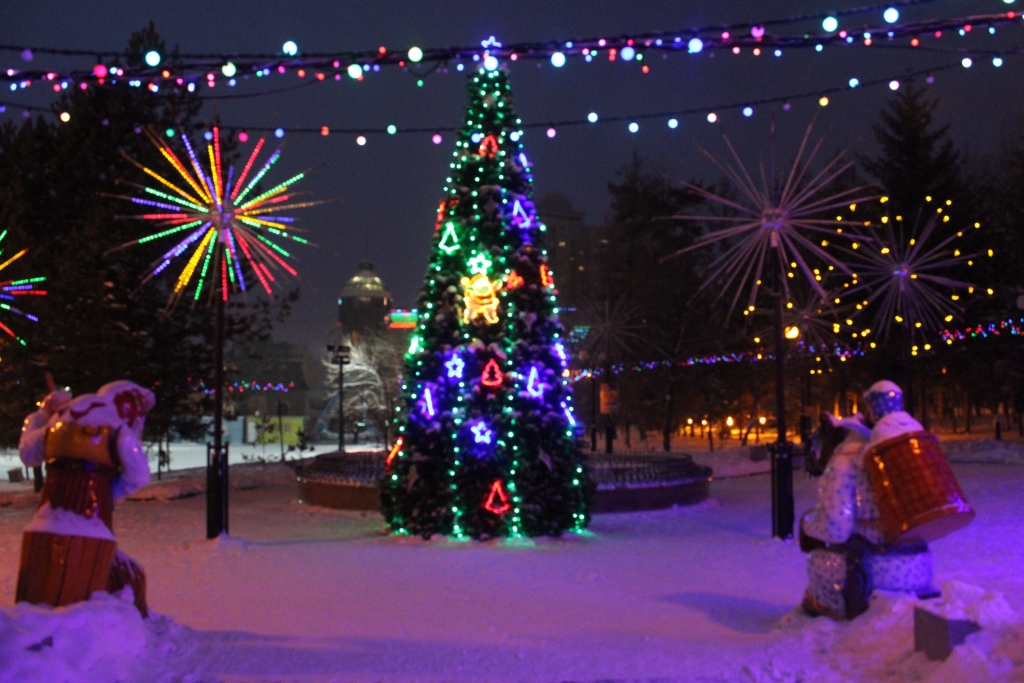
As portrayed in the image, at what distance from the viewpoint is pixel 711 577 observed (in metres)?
10.9

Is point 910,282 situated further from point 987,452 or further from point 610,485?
point 610,485

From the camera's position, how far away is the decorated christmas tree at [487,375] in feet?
46.1

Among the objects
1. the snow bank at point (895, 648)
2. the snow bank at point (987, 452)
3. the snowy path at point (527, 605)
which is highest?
the snow bank at point (987, 452)

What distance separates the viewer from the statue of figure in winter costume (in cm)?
761

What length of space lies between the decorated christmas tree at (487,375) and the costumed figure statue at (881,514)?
21.5ft

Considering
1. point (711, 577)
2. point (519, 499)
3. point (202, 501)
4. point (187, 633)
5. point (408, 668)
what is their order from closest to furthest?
1. point (408, 668)
2. point (187, 633)
3. point (711, 577)
4. point (519, 499)
5. point (202, 501)

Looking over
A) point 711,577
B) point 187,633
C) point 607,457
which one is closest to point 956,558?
point 711,577

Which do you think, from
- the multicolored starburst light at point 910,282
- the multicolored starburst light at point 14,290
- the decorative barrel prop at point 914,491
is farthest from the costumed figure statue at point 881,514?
the multicolored starburst light at point 14,290

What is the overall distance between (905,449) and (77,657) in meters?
6.32

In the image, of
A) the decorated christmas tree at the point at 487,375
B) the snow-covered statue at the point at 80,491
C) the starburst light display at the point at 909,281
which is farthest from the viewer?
the starburst light display at the point at 909,281

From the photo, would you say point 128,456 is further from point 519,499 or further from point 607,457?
point 607,457

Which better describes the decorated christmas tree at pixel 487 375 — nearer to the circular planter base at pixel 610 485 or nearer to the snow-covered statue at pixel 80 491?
the circular planter base at pixel 610 485

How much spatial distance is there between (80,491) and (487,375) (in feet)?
25.7

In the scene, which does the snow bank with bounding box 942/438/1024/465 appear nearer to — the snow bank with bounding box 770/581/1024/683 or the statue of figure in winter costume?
the statue of figure in winter costume
